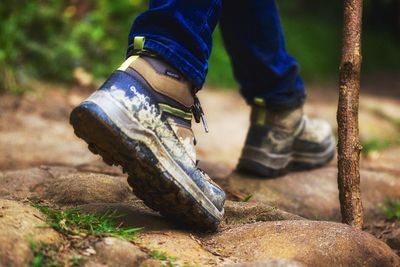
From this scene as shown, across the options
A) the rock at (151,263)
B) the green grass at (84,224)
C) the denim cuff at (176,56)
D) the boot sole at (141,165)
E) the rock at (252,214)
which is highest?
the denim cuff at (176,56)

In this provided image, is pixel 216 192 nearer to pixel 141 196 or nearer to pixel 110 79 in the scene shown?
pixel 141 196

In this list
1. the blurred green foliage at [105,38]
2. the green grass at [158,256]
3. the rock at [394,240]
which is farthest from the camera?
the blurred green foliage at [105,38]

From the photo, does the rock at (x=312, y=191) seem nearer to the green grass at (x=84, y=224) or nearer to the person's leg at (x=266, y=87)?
the person's leg at (x=266, y=87)

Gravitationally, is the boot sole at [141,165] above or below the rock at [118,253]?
above

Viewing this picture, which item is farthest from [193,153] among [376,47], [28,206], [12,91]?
[376,47]

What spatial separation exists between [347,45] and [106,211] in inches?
30.7

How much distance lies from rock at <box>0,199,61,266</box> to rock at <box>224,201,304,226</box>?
0.56 m

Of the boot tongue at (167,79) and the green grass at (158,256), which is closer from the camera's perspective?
the green grass at (158,256)

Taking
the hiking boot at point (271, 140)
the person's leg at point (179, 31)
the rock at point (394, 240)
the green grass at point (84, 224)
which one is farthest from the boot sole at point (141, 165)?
the hiking boot at point (271, 140)

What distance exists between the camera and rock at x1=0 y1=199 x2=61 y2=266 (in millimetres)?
1147

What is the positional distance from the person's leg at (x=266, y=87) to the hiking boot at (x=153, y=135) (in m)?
0.69

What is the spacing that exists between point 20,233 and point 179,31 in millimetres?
600

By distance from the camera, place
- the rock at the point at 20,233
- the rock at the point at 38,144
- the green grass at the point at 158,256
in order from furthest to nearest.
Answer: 1. the rock at the point at 38,144
2. the green grass at the point at 158,256
3. the rock at the point at 20,233

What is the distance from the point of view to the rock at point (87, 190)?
1.66m
